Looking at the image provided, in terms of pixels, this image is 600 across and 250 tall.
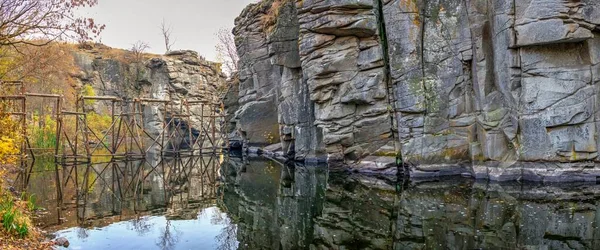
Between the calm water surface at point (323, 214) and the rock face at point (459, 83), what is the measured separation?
1.81m

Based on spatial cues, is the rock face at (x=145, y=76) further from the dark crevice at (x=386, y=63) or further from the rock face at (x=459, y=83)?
the dark crevice at (x=386, y=63)

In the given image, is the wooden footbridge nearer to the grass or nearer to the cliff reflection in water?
the grass

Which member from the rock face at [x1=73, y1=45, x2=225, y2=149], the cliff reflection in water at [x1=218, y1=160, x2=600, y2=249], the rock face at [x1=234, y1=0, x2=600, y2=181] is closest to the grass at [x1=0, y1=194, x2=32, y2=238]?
the cliff reflection in water at [x1=218, y1=160, x2=600, y2=249]

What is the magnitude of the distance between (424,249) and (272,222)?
14.4 feet

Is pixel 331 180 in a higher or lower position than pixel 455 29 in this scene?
lower

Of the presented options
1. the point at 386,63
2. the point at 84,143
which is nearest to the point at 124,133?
the point at 84,143

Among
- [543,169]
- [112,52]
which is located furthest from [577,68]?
[112,52]

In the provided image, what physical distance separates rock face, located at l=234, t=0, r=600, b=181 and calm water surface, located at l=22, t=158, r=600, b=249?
5.93 ft

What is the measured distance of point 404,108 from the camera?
18891mm

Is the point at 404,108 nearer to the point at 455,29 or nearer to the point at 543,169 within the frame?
the point at 455,29

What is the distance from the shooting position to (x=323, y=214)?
11.8m

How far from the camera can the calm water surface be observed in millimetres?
9180

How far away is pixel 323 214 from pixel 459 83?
962 centimetres

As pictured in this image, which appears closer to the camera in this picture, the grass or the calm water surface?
the grass
